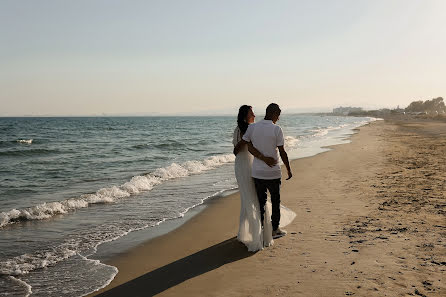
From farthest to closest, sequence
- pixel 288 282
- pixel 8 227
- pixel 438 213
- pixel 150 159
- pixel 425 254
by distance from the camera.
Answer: pixel 150 159, pixel 8 227, pixel 438 213, pixel 425 254, pixel 288 282

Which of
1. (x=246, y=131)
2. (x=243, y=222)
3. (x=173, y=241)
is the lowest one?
(x=173, y=241)

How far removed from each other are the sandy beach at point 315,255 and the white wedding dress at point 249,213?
0.16 metres

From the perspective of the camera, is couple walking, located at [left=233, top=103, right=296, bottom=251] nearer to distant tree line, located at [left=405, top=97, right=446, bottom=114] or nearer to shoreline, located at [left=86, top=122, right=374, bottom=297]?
shoreline, located at [left=86, top=122, right=374, bottom=297]

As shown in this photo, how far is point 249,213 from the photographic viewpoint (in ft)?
17.4

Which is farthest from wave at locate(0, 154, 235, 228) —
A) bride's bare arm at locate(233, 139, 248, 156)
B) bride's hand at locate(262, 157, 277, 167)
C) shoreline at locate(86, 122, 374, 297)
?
bride's hand at locate(262, 157, 277, 167)

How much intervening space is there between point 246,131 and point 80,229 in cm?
401

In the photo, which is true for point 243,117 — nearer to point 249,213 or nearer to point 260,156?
point 260,156

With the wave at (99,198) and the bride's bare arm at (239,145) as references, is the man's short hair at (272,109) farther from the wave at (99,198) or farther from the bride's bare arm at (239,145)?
the wave at (99,198)

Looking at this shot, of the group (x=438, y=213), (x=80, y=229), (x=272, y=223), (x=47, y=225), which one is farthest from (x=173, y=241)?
(x=438, y=213)

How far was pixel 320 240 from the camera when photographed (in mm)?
5488

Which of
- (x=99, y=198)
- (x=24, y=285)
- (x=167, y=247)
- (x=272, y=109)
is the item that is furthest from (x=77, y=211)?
(x=272, y=109)

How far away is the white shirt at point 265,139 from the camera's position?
525cm

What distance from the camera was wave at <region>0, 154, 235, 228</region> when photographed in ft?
25.4

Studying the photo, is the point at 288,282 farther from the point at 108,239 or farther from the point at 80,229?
the point at 80,229
